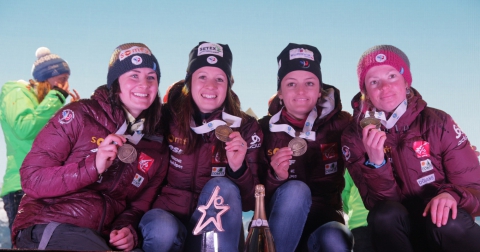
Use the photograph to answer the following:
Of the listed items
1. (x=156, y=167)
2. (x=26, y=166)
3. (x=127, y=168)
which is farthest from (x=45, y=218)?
(x=156, y=167)

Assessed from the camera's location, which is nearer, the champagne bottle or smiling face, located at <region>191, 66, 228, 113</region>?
the champagne bottle

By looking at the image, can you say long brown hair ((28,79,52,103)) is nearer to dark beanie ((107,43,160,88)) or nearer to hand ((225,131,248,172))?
dark beanie ((107,43,160,88))

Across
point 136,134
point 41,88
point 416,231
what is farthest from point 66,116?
point 416,231

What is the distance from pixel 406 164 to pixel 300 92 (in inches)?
24.7

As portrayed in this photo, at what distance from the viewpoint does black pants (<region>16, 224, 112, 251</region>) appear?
5.94ft

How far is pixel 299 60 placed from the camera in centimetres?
250

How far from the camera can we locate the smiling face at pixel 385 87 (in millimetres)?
2197

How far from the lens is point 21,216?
6.28 feet

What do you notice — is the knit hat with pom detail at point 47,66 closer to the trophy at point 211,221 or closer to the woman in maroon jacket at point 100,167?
the woman in maroon jacket at point 100,167

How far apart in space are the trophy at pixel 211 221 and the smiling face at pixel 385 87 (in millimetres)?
896

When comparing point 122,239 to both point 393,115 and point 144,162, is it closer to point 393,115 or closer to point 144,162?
point 144,162

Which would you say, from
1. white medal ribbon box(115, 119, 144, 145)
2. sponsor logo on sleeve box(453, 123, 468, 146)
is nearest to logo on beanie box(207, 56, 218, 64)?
white medal ribbon box(115, 119, 144, 145)

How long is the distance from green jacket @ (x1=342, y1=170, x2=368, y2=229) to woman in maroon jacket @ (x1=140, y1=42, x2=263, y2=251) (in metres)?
0.68

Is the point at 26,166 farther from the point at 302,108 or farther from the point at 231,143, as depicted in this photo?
the point at 302,108
